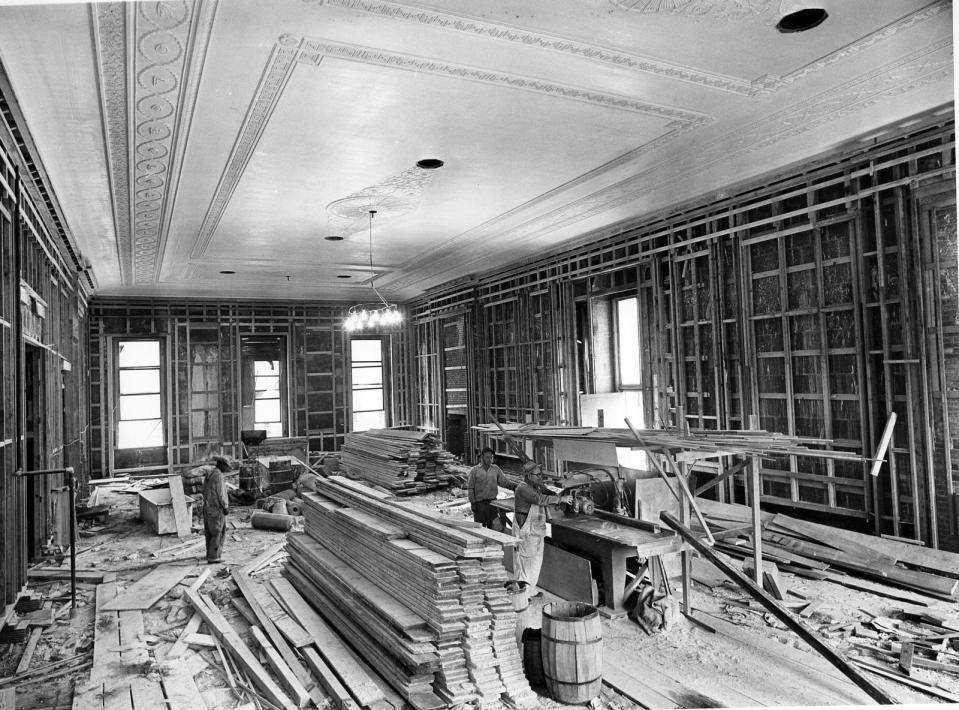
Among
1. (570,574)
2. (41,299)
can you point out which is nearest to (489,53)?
(570,574)

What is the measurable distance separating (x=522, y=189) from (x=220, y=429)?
442 inches

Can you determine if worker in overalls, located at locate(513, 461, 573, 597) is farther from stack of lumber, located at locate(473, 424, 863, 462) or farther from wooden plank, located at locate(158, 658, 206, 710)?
wooden plank, located at locate(158, 658, 206, 710)

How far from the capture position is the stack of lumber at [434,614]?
413 centimetres

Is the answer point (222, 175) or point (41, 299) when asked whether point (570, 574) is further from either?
point (41, 299)

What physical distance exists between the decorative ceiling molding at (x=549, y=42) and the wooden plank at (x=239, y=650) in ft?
14.9

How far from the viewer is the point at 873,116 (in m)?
6.00

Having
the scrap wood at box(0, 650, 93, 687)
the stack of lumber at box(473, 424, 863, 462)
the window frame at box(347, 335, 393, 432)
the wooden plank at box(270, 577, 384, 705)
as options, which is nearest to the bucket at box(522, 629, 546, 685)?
the wooden plank at box(270, 577, 384, 705)

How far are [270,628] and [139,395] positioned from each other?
1202 cm

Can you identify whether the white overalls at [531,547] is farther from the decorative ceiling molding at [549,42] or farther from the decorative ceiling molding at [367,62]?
the decorative ceiling molding at [549,42]

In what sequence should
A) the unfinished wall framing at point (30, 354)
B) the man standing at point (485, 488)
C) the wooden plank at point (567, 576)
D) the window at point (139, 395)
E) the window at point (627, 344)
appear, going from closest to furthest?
the unfinished wall framing at point (30, 354) → the wooden plank at point (567, 576) → the man standing at point (485, 488) → the window at point (627, 344) → the window at point (139, 395)

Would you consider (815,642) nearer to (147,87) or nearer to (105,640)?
(105,640)

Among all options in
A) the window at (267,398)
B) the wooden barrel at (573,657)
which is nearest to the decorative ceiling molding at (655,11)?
the wooden barrel at (573,657)

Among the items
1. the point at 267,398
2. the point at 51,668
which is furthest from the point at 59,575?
the point at 267,398

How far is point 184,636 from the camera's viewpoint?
17.6ft
